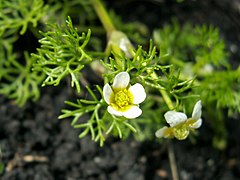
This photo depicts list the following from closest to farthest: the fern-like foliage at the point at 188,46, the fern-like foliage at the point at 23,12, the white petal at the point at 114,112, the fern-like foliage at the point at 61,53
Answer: the white petal at the point at 114,112 < the fern-like foliage at the point at 61,53 < the fern-like foliage at the point at 23,12 < the fern-like foliage at the point at 188,46

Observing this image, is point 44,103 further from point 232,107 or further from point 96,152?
point 232,107

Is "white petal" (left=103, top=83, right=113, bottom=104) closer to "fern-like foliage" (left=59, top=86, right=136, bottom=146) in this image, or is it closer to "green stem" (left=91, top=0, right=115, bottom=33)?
"fern-like foliage" (left=59, top=86, right=136, bottom=146)

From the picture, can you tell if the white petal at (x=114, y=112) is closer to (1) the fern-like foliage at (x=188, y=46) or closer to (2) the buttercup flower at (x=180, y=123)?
(2) the buttercup flower at (x=180, y=123)

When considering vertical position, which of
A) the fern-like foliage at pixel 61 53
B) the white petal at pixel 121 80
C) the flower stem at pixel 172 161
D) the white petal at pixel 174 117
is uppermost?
the fern-like foliage at pixel 61 53

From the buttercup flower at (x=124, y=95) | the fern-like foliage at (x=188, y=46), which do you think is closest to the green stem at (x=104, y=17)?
the fern-like foliage at (x=188, y=46)

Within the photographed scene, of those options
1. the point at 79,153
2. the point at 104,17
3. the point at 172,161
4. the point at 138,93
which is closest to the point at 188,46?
the point at 104,17

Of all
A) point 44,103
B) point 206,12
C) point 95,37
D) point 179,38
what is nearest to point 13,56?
point 44,103

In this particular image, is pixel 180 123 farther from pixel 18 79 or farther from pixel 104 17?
pixel 18 79

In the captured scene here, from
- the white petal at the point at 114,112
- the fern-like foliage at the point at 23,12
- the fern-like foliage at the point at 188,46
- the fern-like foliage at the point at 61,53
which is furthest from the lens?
the fern-like foliage at the point at 188,46
